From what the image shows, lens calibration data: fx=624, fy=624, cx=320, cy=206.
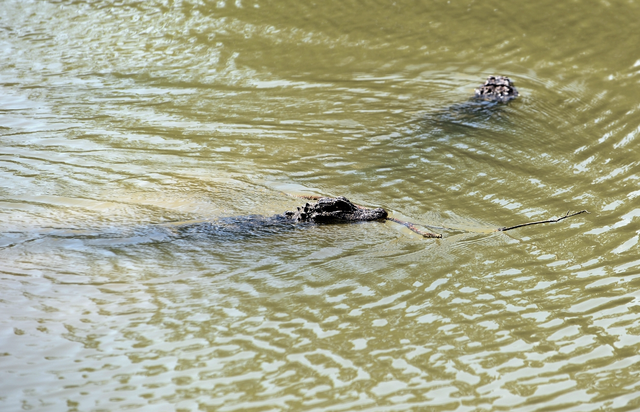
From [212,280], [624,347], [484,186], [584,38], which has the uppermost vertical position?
[584,38]

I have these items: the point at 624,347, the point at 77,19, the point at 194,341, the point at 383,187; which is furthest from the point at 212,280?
the point at 77,19

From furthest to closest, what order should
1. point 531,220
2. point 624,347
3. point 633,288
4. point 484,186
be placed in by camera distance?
point 484,186 → point 531,220 → point 633,288 → point 624,347

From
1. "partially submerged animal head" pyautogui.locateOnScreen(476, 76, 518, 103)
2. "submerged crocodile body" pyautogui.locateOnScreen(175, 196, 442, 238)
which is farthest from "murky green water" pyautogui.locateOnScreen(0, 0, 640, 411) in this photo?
"partially submerged animal head" pyautogui.locateOnScreen(476, 76, 518, 103)

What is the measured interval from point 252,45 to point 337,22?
5.46 feet

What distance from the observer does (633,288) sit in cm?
442

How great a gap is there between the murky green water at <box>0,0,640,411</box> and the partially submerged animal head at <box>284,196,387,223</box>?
0.40ft

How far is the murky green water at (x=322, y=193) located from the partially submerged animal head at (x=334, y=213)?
0.12 m

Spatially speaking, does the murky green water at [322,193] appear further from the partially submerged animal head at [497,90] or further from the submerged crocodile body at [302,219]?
the partially submerged animal head at [497,90]

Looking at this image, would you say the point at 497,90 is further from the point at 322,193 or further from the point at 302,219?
the point at 302,219

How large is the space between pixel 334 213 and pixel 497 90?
463 centimetres

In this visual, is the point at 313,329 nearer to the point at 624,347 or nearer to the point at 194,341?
the point at 194,341

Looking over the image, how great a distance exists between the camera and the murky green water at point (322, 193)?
3.58 m

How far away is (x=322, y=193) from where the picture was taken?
610 centimetres

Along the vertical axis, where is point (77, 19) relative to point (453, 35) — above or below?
above
